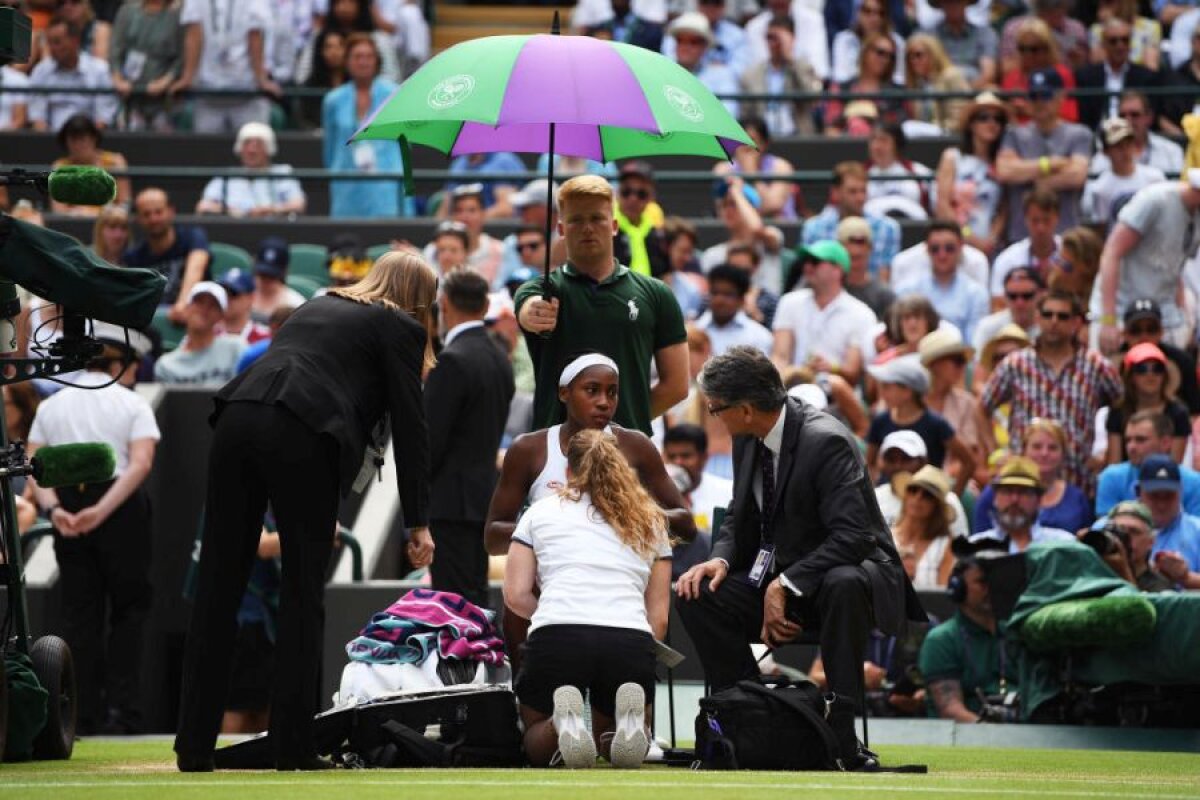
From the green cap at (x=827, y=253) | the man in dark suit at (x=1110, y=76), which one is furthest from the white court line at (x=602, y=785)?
the man in dark suit at (x=1110, y=76)

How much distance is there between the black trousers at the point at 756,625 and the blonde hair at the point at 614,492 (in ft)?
1.37

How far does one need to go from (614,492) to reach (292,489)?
1287 millimetres

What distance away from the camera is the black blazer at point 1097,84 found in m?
19.6

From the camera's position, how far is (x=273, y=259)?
16.9 meters

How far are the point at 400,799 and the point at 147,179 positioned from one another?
14.1m

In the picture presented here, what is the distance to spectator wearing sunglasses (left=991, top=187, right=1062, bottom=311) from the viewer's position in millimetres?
16422

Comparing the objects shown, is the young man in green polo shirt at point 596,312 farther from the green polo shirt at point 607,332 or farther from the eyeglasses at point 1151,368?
the eyeglasses at point 1151,368

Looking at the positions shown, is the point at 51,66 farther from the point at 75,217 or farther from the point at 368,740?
the point at 368,740

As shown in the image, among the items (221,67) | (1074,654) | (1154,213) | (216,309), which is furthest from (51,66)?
(1074,654)

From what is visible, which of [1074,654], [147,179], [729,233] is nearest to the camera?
[1074,654]

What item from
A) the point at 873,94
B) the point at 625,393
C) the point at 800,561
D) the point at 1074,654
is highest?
the point at 873,94

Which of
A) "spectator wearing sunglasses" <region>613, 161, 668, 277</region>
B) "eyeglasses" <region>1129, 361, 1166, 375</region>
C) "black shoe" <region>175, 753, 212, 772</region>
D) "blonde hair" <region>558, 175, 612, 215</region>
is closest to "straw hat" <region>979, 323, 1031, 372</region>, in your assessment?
"eyeglasses" <region>1129, 361, 1166, 375</region>

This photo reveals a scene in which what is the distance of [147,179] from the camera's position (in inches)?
Result: 805

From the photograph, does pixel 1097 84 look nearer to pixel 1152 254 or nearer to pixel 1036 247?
pixel 1036 247
